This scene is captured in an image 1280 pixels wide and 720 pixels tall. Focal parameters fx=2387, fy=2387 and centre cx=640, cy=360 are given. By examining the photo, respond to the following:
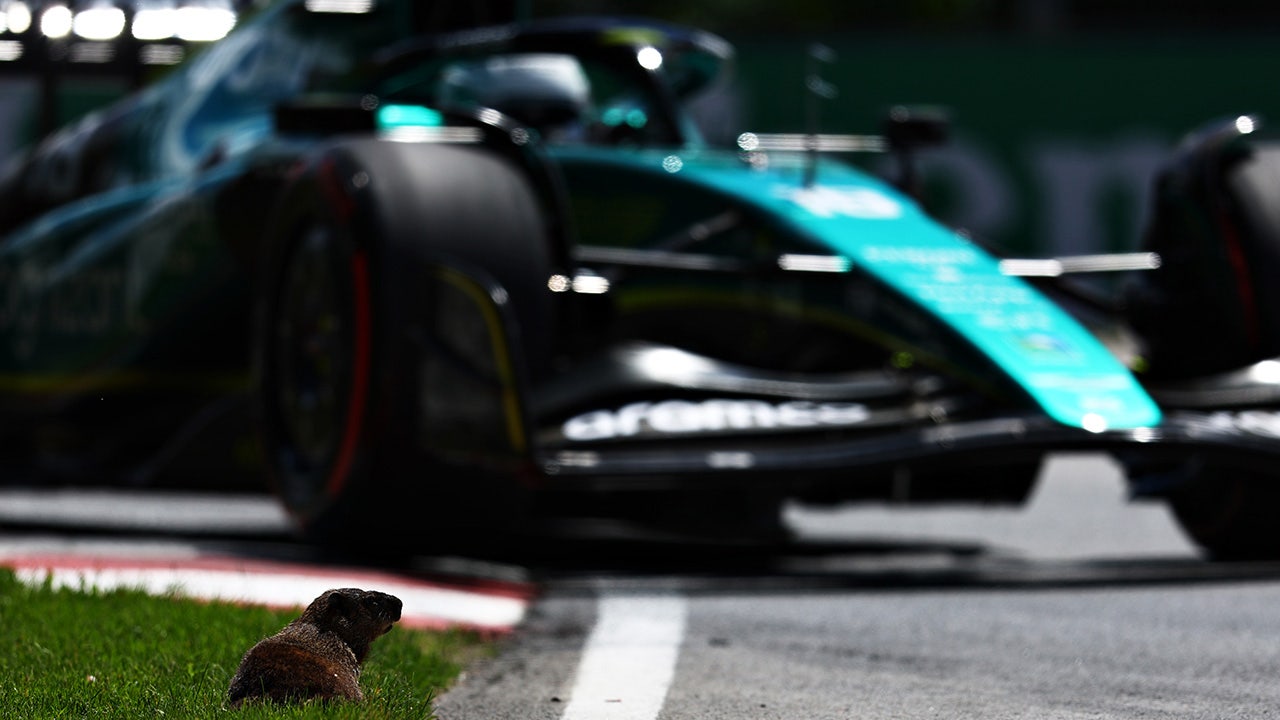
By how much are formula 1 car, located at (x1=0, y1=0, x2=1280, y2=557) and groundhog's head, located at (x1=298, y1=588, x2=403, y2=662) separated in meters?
2.14

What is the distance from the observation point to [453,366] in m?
6.27

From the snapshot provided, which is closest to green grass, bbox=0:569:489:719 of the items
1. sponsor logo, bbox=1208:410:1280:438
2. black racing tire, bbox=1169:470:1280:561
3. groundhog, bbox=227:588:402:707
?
groundhog, bbox=227:588:402:707

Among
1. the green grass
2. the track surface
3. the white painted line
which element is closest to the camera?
the green grass

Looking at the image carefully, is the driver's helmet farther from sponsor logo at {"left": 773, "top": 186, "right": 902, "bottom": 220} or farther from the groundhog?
the groundhog

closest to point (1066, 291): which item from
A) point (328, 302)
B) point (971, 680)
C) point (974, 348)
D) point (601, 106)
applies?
point (974, 348)

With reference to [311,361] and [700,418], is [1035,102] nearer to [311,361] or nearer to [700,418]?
[311,361]

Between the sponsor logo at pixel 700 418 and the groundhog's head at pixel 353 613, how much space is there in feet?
7.41

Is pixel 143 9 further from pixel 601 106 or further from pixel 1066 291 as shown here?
pixel 1066 291

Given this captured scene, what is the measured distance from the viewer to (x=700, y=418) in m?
6.32

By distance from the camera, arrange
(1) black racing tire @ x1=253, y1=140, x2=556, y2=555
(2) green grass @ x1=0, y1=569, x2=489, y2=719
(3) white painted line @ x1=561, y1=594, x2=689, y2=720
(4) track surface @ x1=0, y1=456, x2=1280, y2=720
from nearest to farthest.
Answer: (2) green grass @ x1=0, y1=569, x2=489, y2=719, (3) white painted line @ x1=561, y1=594, x2=689, y2=720, (4) track surface @ x1=0, y1=456, x2=1280, y2=720, (1) black racing tire @ x1=253, y1=140, x2=556, y2=555

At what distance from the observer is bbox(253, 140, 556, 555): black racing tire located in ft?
20.5

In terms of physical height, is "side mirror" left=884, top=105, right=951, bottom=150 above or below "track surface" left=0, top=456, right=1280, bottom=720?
above

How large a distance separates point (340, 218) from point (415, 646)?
1.92 metres

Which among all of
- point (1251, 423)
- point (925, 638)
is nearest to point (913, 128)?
point (1251, 423)
